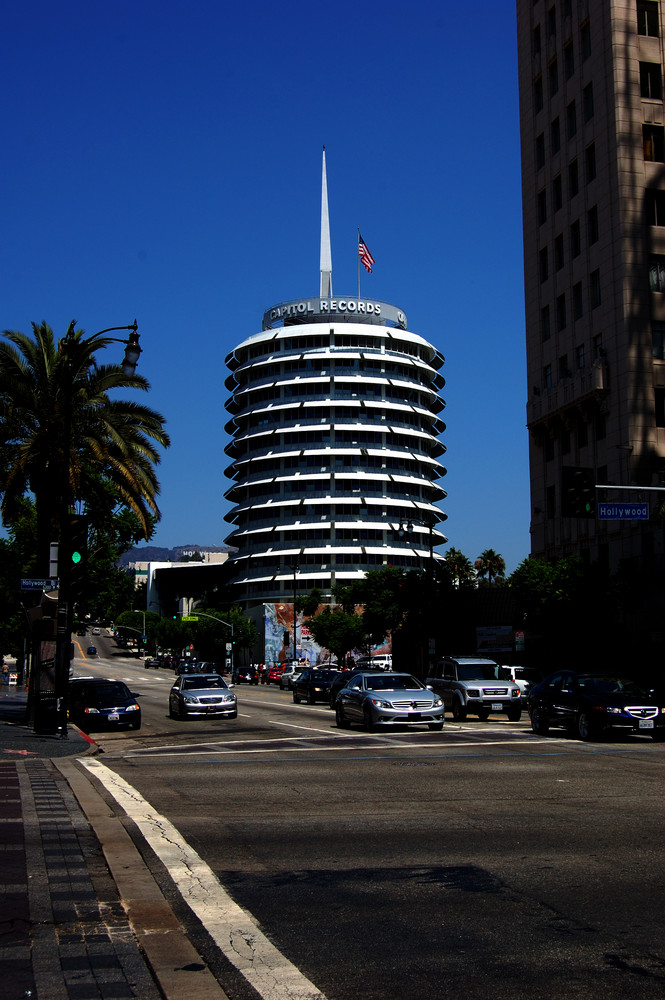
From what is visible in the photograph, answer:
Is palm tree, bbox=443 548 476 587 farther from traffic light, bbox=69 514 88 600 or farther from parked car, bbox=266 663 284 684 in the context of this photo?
traffic light, bbox=69 514 88 600

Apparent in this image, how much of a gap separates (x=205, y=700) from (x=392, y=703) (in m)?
10.2

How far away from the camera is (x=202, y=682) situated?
3584 centimetres

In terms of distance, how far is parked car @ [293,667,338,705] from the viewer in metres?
48.3

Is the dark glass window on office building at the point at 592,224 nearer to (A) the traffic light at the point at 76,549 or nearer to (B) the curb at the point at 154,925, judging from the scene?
(A) the traffic light at the point at 76,549

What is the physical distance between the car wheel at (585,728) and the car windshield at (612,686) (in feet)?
2.25

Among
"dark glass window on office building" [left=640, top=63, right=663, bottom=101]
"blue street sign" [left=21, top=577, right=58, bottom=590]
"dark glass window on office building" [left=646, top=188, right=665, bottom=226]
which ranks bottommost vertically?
"blue street sign" [left=21, top=577, right=58, bottom=590]

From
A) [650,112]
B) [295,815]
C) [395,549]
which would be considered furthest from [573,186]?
[395,549]

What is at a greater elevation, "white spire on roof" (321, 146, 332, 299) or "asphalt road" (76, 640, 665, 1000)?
"white spire on roof" (321, 146, 332, 299)

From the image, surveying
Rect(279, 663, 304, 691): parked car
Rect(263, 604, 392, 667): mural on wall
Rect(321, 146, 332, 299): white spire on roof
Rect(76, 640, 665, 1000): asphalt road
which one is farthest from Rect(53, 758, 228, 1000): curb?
Rect(321, 146, 332, 299): white spire on roof

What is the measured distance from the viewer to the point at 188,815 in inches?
467

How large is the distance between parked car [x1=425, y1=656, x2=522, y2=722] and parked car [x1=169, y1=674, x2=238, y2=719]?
6.73m

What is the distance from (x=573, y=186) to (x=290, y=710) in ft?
116

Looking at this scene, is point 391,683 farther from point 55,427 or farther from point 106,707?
point 55,427

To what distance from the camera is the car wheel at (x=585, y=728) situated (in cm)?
2212
